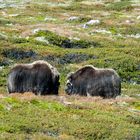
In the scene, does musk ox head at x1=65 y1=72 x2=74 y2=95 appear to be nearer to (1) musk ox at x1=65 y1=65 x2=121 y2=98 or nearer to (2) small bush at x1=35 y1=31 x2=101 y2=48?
(1) musk ox at x1=65 y1=65 x2=121 y2=98

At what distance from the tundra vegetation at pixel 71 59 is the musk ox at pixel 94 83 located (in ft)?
2.79

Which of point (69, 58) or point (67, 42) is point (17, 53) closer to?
point (69, 58)

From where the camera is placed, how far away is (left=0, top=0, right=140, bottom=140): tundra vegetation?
677 inches

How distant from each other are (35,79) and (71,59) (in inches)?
536

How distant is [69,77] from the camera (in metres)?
Result: 27.3

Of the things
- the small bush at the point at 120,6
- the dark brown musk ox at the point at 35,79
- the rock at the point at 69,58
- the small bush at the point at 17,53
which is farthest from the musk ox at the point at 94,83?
the small bush at the point at 120,6

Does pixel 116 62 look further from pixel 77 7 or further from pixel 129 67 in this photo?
pixel 77 7

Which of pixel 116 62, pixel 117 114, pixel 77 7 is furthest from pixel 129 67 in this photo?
pixel 77 7

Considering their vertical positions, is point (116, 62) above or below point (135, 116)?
below

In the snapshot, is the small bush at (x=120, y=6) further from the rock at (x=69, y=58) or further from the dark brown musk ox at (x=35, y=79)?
the dark brown musk ox at (x=35, y=79)

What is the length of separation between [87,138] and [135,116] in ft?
11.6

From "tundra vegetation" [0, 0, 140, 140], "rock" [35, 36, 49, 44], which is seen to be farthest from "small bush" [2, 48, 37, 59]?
"rock" [35, 36, 49, 44]

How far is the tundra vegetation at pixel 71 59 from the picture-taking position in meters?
17.2

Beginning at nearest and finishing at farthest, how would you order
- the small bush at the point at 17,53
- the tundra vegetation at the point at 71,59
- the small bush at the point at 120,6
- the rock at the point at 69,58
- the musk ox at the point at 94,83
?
1. the tundra vegetation at the point at 71,59
2. the musk ox at the point at 94,83
3. the rock at the point at 69,58
4. the small bush at the point at 17,53
5. the small bush at the point at 120,6
